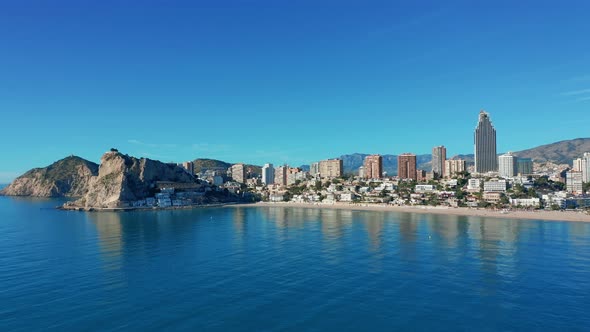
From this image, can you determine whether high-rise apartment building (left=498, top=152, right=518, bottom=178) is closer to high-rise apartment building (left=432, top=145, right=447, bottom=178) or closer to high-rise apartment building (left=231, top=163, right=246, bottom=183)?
high-rise apartment building (left=432, top=145, right=447, bottom=178)

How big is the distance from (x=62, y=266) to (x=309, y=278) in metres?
16.1

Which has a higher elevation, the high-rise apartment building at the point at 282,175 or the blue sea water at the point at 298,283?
the high-rise apartment building at the point at 282,175

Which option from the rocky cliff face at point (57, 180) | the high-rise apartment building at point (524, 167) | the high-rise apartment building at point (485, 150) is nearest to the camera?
the rocky cliff face at point (57, 180)

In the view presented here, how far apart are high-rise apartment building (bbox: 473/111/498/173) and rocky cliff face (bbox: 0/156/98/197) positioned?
413 ft

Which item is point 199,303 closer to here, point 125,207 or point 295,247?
point 295,247

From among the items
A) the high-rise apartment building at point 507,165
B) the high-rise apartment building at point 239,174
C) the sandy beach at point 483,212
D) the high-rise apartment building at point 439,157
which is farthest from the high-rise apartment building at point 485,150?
the high-rise apartment building at point 239,174

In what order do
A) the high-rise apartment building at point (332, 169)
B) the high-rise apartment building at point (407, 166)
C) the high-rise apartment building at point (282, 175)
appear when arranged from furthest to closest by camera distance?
the high-rise apartment building at point (282, 175)
the high-rise apartment building at point (332, 169)
the high-rise apartment building at point (407, 166)

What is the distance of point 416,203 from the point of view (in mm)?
76625

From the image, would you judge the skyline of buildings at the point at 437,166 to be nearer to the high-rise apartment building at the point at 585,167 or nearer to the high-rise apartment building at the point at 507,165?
the high-rise apartment building at the point at 507,165

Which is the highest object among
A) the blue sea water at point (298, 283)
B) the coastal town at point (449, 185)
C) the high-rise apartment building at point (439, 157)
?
the high-rise apartment building at point (439, 157)

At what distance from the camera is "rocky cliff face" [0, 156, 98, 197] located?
401ft

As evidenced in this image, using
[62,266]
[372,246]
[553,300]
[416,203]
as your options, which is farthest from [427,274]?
[416,203]

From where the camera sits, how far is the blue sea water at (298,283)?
15.5m

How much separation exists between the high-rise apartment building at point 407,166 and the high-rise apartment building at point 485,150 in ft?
81.6
